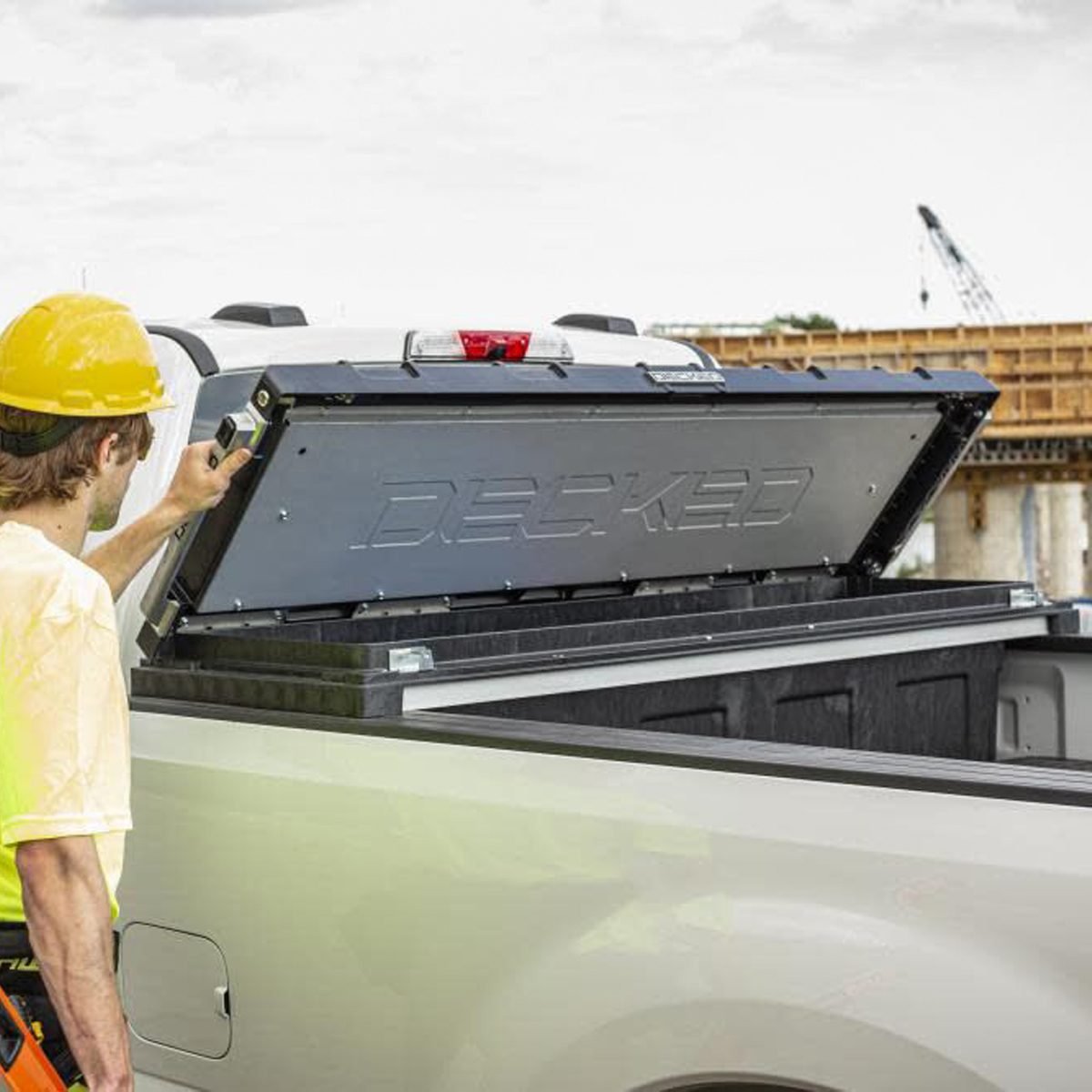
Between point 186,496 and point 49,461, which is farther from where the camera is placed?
point 186,496

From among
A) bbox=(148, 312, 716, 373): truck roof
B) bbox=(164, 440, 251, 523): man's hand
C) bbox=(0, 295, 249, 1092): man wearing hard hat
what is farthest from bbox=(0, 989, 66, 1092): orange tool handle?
bbox=(148, 312, 716, 373): truck roof

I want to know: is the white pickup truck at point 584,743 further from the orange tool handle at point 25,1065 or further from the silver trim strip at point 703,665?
the orange tool handle at point 25,1065

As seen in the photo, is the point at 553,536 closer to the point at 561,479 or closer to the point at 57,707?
the point at 561,479

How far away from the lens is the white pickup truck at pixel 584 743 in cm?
286

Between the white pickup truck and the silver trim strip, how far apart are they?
11mm

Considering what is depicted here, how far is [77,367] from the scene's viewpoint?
313cm

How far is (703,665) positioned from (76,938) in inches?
74.0

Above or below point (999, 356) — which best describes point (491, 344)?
below

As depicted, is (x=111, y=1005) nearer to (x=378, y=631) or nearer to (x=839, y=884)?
(x=839, y=884)

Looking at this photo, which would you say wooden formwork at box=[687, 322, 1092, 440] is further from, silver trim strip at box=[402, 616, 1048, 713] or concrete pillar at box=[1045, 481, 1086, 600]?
silver trim strip at box=[402, 616, 1048, 713]

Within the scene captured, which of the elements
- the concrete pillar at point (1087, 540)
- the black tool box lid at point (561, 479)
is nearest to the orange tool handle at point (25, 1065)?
the black tool box lid at point (561, 479)

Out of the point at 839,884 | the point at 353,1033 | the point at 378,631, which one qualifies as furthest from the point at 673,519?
the point at 839,884

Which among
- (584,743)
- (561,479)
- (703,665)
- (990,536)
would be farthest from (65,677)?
(990,536)

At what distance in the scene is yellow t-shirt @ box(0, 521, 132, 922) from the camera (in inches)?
113
